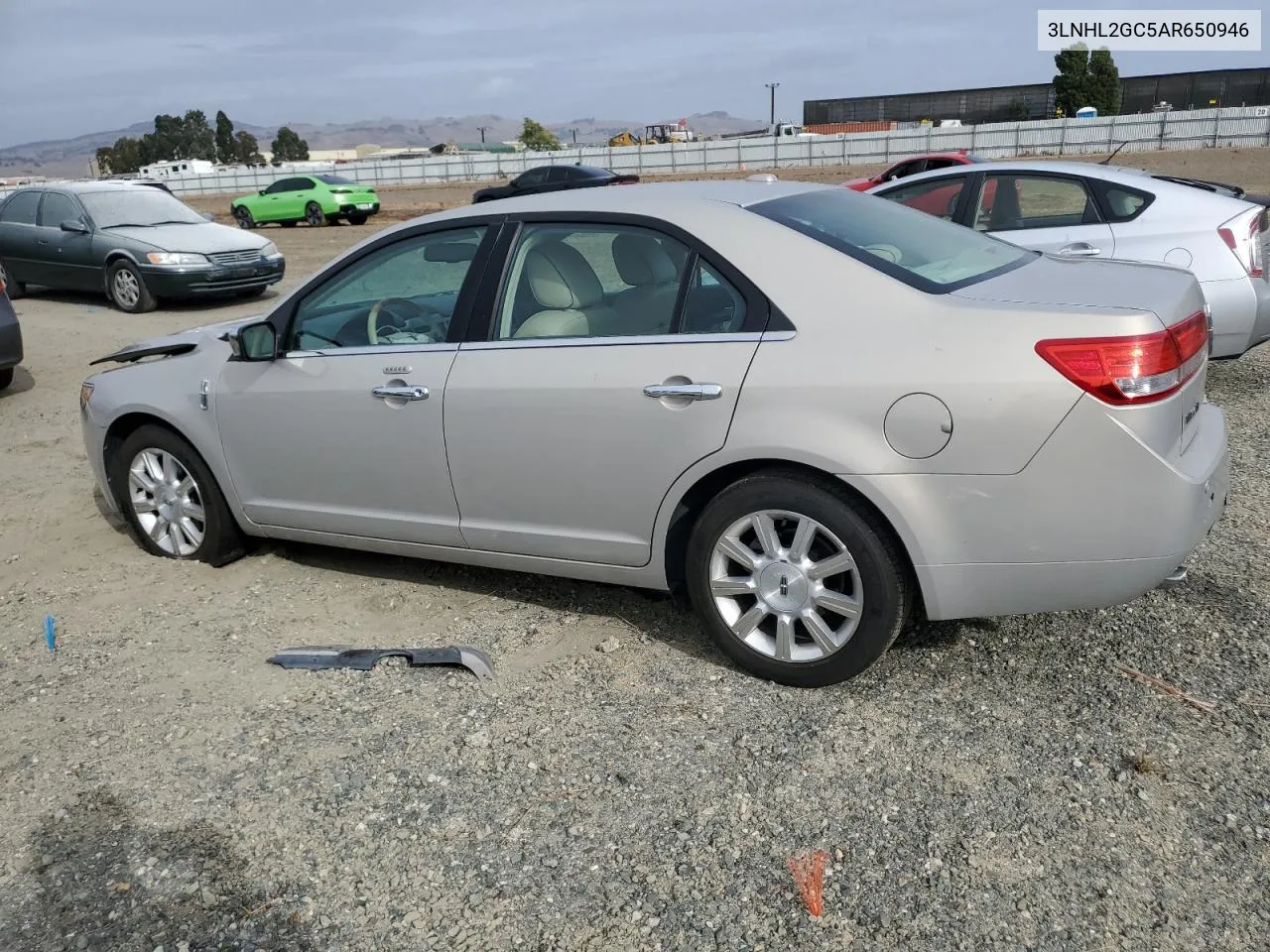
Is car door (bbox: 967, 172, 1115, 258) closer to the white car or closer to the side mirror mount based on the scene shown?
the white car

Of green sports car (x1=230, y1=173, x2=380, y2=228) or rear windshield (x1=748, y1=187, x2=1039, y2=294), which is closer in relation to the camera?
rear windshield (x1=748, y1=187, x2=1039, y2=294)

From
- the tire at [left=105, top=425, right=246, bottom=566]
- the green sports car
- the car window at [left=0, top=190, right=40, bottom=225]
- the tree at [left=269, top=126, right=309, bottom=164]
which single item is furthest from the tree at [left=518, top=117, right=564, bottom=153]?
the tire at [left=105, top=425, right=246, bottom=566]

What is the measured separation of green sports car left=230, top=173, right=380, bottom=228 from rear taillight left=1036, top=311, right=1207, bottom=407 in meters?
27.1

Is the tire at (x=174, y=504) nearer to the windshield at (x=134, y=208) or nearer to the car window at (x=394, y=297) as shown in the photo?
the car window at (x=394, y=297)

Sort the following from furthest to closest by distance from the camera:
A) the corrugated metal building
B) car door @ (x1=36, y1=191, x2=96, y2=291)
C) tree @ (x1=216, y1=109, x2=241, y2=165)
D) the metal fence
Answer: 1. tree @ (x1=216, y1=109, x2=241, y2=165)
2. the corrugated metal building
3. the metal fence
4. car door @ (x1=36, y1=191, x2=96, y2=291)

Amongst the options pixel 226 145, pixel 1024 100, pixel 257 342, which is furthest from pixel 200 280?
pixel 226 145

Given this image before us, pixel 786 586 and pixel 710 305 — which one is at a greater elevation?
pixel 710 305

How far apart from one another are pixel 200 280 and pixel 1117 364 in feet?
39.5

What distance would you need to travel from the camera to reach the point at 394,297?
4.50 metres

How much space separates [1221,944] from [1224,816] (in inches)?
20.5

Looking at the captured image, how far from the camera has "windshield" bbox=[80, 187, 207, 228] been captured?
43.8 feet

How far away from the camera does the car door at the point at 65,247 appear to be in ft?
43.5

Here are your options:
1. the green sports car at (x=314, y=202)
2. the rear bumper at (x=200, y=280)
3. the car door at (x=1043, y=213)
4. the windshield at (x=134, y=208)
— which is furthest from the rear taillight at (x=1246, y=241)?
the green sports car at (x=314, y=202)

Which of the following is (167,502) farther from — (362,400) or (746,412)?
(746,412)
